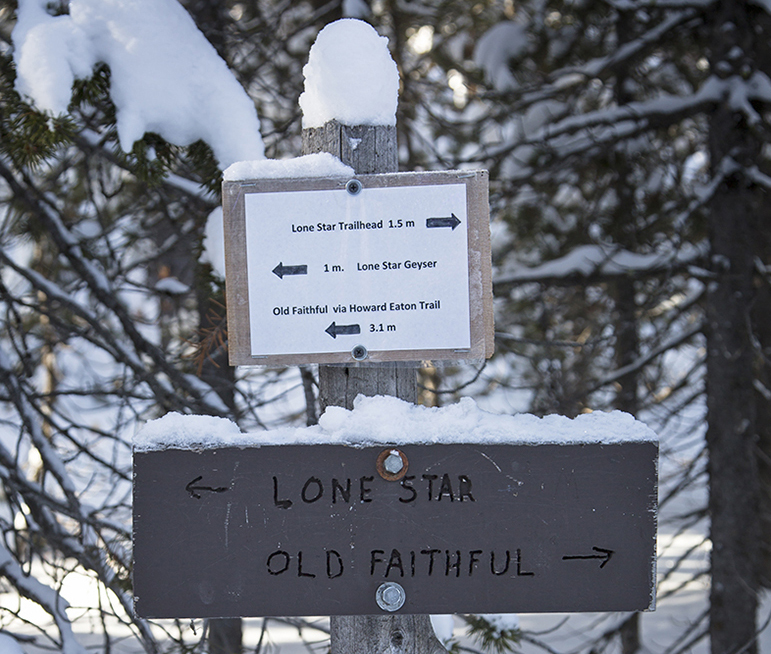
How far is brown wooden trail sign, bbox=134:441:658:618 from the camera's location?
1229 mm

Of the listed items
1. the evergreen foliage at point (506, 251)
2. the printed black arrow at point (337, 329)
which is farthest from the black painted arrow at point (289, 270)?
the evergreen foliage at point (506, 251)

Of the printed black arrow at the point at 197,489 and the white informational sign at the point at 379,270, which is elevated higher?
the white informational sign at the point at 379,270

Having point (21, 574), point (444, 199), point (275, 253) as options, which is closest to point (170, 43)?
point (275, 253)

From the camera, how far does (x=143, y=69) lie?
6.08 ft

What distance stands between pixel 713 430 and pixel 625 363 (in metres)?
1.59

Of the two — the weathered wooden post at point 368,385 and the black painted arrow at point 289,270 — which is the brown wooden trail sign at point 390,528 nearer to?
the weathered wooden post at point 368,385

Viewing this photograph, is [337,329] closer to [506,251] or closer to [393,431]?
[393,431]

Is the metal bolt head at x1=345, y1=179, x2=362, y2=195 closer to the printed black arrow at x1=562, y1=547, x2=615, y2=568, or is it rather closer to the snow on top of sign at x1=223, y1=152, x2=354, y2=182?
the snow on top of sign at x1=223, y1=152, x2=354, y2=182

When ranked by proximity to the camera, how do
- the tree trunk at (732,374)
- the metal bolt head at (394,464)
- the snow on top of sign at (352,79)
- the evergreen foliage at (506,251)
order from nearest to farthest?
the metal bolt head at (394,464) < the snow on top of sign at (352,79) < the evergreen foliage at (506,251) < the tree trunk at (732,374)

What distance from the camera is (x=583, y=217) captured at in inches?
201

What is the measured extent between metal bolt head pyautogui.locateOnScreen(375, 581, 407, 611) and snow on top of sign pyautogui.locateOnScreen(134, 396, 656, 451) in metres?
0.26

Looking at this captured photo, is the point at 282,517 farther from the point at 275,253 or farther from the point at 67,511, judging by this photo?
the point at 67,511

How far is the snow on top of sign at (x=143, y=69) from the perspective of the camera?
1739 mm

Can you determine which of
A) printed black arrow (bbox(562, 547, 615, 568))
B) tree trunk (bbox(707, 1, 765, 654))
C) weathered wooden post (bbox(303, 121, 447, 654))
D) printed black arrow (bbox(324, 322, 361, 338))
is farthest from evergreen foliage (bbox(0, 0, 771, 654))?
printed black arrow (bbox(562, 547, 615, 568))
